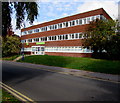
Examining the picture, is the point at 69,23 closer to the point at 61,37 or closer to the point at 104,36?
the point at 61,37

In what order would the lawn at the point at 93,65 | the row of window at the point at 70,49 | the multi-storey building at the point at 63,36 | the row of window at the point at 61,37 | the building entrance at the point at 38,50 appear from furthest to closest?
the building entrance at the point at 38,50
the row of window at the point at 61,37
the multi-storey building at the point at 63,36
the row of window at the point at 70,49
the lawn at the point at 93,65

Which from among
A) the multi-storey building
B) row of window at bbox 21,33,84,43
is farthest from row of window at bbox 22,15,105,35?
row of window at bbox 21,33,84,43

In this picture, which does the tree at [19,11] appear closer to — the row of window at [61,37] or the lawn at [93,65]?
the lawn at [93,65]

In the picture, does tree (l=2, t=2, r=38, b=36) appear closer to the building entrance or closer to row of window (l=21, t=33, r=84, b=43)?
row of window (l=21, t=33, r=84, b=43)

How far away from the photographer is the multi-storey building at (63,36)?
88.5 ft

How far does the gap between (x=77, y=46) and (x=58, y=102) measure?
23848 mm

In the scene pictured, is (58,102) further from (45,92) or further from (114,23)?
(114,23)

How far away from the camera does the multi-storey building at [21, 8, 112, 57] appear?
2698 cm

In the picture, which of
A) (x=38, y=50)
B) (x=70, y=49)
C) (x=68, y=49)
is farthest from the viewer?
(x=38, y=50)

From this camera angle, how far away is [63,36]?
3194 cm

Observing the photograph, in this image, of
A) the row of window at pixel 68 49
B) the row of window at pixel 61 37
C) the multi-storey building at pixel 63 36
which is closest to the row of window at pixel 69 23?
the multi-storey building at pixel 63 36

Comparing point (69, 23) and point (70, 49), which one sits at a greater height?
point (69, 23)

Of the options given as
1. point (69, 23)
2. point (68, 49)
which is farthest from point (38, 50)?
point (69, 23)

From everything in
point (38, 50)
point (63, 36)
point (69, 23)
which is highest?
point (69, 23)
